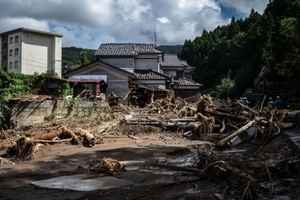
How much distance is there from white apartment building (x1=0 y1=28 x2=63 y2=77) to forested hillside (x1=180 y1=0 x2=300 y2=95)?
21.5m

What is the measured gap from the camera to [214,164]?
7488mm

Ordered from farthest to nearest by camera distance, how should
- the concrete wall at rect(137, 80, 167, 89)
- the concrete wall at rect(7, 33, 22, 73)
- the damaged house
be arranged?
the concrete wall at rect(7, 33, 22, 73)
the concrete wall at rect(137, 80, 167, 89)
the damaged house

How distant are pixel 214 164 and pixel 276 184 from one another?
1.12 meters

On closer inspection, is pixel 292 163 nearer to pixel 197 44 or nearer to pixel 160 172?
pixel 160 172

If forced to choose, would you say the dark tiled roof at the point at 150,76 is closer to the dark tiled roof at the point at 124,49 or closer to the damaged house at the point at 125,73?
the damaged house at the point at 125,73

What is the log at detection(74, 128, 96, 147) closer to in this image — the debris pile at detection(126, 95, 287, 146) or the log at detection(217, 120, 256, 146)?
the log at detection(217, 120, 256, 146)

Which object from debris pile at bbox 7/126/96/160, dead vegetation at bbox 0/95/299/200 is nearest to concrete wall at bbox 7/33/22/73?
dead vegetation at bbox 0/95/299/200

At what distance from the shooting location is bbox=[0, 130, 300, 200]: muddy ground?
264 inches

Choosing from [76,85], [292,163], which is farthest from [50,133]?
[76,85]

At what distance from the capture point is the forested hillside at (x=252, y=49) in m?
25.8

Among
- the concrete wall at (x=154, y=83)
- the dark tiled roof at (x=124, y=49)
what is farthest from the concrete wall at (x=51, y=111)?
the dark tiled roof at (x=124, y=49)

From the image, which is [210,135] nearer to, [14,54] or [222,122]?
[222,122]

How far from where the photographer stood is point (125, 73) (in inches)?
1410

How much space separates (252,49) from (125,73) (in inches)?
731
